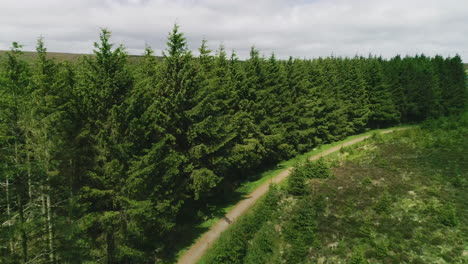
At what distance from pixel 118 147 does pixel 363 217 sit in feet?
57.9

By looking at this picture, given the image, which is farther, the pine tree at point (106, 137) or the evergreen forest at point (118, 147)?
the pine tree at point (106, 137)

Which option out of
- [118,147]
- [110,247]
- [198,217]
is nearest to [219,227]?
[198,217]

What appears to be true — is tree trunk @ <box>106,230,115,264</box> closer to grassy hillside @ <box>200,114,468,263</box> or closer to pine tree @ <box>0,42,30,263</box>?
pine tree @ <box>0,42,30,263</box>

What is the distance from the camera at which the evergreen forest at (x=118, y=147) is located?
10.9 m

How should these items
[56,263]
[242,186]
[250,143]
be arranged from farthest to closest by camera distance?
[242,186], [250,143], [56,263]

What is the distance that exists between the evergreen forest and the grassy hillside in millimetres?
2567

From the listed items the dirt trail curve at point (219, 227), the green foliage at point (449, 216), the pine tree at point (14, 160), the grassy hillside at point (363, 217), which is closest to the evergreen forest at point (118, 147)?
the pine tree at point (14, 160)

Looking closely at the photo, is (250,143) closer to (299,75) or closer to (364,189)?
(364,189)

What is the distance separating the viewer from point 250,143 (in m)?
25.8

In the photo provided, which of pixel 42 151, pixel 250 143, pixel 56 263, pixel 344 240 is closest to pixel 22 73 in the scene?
pixel 42 151

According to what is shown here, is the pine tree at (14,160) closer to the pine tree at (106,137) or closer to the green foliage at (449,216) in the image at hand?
the pine tree at (106,137)

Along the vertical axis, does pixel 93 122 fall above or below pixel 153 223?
above

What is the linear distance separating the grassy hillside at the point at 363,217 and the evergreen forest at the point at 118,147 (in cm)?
257

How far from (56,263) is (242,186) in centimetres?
1820
